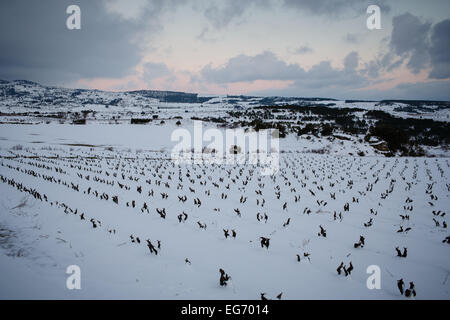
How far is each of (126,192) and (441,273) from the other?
7582 mm

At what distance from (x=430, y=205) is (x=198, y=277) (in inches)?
270

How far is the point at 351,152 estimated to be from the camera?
29031mm

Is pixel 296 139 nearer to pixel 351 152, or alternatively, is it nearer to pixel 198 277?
pixel 351 152

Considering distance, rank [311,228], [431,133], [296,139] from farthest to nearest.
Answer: [431,133] < [296,139] < [311,228]

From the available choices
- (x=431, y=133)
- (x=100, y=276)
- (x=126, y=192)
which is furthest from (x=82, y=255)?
(x=431, y=133)

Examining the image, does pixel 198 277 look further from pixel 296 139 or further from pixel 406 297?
pixel 296 139

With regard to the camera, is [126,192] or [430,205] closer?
[430,205]

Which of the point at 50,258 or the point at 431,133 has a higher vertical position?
the point at 431,133

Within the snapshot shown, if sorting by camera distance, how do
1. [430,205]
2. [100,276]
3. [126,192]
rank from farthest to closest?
[126,192] → [430,205] → [100,276]

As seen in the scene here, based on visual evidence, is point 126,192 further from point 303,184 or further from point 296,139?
point 296,139

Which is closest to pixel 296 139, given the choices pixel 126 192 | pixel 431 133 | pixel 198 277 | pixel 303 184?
pixel 303 184
